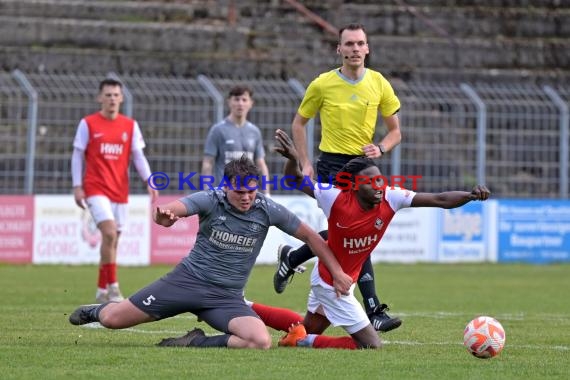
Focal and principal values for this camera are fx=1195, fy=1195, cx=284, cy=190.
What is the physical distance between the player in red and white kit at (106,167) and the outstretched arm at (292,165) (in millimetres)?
4457

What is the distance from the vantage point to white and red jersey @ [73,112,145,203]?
13898 millimetres

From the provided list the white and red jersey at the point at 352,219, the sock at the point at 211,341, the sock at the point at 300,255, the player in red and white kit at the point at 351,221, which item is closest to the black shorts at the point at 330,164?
the sock at the point at 300,255

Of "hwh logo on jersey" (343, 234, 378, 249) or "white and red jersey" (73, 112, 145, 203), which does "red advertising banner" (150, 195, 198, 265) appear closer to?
"white and red jersey" (73, 112, 145, 203)

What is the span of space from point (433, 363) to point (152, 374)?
1990 millimetres

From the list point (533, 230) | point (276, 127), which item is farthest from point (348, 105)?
point (533, 230)

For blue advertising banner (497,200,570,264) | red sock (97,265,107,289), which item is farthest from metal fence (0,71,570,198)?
red sock (97,265,107,289)

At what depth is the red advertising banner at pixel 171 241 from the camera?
2105cm

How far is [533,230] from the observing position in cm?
2323

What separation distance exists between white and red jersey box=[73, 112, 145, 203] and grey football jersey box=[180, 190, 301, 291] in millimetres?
4892

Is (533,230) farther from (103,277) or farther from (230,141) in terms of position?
(103,277)

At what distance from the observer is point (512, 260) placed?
23.3 metres

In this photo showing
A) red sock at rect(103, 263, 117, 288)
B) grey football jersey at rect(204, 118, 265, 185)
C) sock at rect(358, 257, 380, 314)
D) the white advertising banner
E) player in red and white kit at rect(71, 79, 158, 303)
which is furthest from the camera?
the white advertising banner

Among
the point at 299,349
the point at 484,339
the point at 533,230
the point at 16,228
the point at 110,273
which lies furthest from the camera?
the point at 533,230

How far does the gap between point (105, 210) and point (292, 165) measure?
16.6ft
